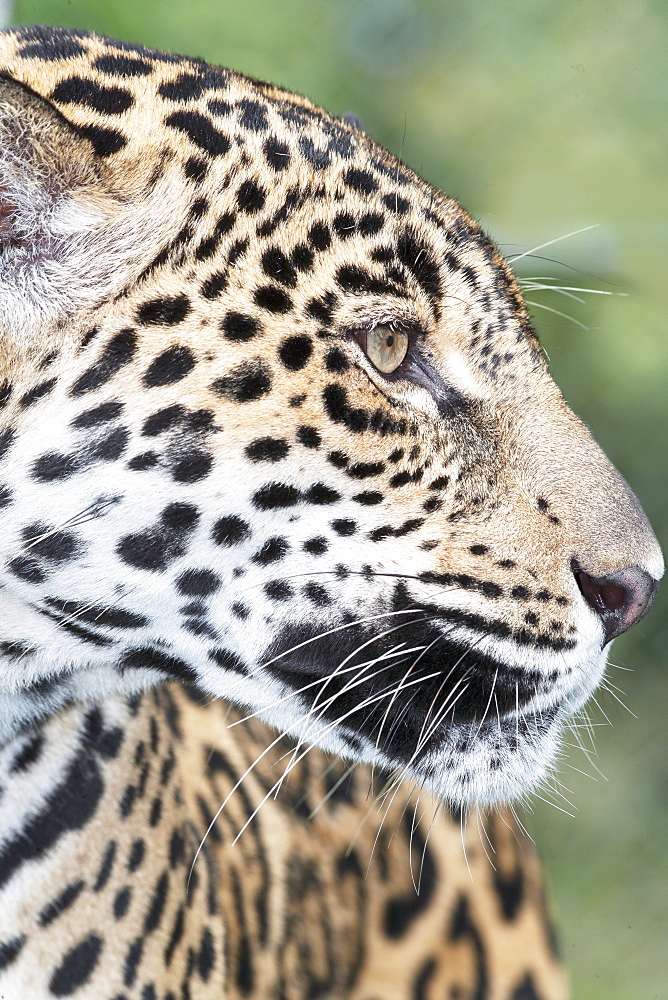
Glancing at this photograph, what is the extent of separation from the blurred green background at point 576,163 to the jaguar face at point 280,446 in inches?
103

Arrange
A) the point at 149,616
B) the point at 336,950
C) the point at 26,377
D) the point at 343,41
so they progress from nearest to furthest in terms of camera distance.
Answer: the point at 26,377 < the point at 149,616 < the point at 336,950 < the point at 343,41

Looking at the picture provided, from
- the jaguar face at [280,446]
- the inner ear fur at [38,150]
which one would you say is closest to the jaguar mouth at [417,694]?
the jaguar face at [280,446]

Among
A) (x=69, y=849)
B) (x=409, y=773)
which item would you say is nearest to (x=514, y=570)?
(x=409, y=773)

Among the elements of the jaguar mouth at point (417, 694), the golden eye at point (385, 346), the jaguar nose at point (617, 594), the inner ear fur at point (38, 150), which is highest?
the inner ear fur at point (38, 150)

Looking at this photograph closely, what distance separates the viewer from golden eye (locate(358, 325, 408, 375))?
1.80m

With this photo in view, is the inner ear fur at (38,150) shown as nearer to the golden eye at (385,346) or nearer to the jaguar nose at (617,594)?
the golden eye at (385,346)

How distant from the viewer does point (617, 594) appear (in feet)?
5.94

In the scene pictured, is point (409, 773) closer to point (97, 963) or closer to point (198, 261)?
point (97, 963)

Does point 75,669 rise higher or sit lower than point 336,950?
higher

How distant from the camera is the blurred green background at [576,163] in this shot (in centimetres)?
453

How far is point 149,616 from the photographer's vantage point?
6.11 feet

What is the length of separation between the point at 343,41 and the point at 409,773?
3.45 meters

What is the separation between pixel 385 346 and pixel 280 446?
27 centimetres

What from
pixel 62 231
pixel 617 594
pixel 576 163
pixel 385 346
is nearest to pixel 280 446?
pixel 385 346
